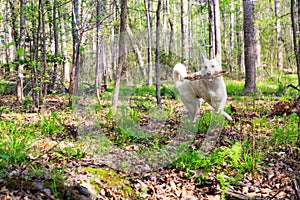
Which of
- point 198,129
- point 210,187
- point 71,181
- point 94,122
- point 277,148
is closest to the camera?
point 71,181

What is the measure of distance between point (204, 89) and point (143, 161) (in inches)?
80.1

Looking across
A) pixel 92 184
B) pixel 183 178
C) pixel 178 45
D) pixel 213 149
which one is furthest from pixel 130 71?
pixel 178 45

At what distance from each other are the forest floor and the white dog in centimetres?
34

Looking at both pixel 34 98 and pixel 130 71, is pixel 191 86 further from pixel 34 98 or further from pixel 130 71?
pixel 34 98

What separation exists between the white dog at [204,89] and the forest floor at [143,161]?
0.34 m

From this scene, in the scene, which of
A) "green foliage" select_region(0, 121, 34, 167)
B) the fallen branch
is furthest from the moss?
the fallen branch

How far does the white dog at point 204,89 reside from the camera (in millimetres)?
5684

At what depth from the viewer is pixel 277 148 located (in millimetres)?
4992

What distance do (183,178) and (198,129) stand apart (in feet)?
5.91

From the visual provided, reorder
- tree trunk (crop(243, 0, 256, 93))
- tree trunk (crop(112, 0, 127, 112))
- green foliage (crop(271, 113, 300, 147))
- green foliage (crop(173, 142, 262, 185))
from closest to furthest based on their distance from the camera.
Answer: green foliage (crop(173, 142, 262, 185)) < green foliage (crop(271, 113, 300, 147)) < tree trunk (crop(112, 0, 127, 112)) < tree trunk (crop(243, 0, 256, 93))

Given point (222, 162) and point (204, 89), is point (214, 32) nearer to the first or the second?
point (204, 89)

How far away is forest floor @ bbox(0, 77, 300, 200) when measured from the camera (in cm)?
349

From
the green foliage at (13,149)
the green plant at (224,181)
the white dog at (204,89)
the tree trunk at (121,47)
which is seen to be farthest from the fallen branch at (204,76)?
the green foliage at (13,149)

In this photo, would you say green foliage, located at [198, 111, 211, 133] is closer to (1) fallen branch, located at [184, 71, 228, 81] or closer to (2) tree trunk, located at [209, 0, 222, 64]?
(1) fallen branch, located at [184, 71, 228, 81]
